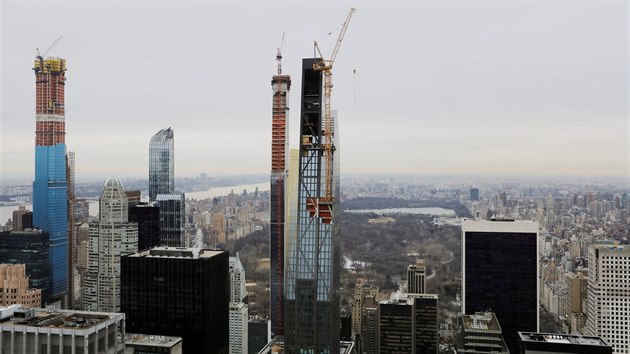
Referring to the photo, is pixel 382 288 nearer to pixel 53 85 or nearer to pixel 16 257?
pixel 16 257

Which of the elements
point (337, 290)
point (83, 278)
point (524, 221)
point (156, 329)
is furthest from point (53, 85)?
point (524, 221)

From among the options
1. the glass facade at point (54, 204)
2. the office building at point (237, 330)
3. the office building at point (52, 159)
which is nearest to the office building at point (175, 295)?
the office building at point (237, 330)

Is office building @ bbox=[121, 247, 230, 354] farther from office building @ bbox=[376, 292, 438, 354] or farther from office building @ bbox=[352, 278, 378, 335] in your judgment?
office building @ bbox=[352, 278, 378, 335]

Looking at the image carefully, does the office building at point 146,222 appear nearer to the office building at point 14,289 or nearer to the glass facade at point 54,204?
the glass facade at point 54,204

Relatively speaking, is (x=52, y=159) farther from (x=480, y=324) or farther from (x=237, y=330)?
(x=480, y=324)

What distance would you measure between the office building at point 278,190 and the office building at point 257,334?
0.39m

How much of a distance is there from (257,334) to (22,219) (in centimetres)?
1925

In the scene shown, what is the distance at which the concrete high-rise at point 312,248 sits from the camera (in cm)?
2047

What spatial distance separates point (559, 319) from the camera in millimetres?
27031

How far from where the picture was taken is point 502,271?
28734 millimetres

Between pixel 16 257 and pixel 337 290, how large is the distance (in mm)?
24661

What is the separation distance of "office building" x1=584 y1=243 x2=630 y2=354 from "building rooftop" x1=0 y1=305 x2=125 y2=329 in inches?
805

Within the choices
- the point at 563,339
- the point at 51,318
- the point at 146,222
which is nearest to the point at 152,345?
the point at 51,318

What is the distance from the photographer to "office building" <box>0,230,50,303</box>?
34812 millimetres
